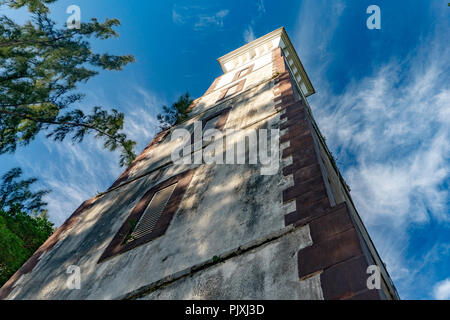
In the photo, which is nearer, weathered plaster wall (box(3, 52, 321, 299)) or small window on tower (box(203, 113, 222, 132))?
weathered plaster wall (box(3, 52, 321, 299))

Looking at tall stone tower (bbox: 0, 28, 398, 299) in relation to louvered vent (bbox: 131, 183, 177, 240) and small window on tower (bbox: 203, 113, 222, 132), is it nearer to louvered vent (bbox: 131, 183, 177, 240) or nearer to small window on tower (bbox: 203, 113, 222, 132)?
louvered vent (bbox: 131, 183, 177, 240)

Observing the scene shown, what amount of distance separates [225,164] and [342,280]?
3828mm

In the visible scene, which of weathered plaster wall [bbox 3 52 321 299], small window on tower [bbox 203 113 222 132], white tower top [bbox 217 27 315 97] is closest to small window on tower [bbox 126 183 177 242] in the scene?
weathered plaster wall [bbox 3 52 321 299]

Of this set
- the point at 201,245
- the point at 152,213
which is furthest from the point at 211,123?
the point at 201,245

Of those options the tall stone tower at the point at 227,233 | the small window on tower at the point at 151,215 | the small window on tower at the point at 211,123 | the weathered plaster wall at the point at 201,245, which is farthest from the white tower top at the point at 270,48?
the small window on tower at the point at 151,215

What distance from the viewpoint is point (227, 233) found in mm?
4219

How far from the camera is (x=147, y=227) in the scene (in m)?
5.77

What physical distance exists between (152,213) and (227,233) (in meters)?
2.50

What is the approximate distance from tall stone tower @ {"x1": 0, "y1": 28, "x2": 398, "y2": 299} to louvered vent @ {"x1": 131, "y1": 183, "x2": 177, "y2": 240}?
0.03m

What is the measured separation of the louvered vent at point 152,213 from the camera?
571 centimetres

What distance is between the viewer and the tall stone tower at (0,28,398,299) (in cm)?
305

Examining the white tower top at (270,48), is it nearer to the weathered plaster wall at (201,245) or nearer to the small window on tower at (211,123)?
the small window on tower at (211,123)
